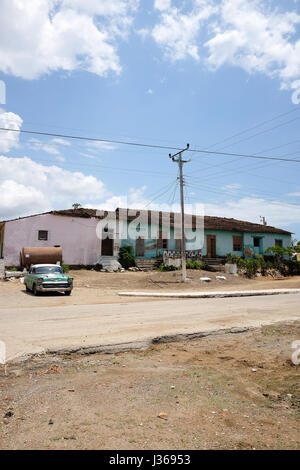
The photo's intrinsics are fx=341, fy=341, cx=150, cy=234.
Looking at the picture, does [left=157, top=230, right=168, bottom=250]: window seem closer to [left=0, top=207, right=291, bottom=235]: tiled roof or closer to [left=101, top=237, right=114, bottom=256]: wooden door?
[left=0, top=207, right=291, bottom=235]: tiled roof

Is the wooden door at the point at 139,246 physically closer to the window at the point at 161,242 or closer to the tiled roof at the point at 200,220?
the window at the point at 161,242

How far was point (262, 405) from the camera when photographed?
160 inches

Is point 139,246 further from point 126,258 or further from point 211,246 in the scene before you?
point 211,246

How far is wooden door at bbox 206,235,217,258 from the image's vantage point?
122 ft

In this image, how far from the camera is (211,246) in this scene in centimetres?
3744

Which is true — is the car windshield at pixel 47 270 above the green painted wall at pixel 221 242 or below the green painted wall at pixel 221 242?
below

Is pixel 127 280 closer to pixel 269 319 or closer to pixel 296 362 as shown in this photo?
pixel 269 319

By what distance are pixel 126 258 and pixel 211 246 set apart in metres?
10.9

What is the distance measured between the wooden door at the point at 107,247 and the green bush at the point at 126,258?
38.5 inches

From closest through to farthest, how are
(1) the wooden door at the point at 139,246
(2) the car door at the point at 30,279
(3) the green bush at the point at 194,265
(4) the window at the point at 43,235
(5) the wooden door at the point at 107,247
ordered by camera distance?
(2) the car door at the point at 30,279
(4) the window at the point at 43,235
(3) the green bush at the point at 194,265
(5) the wooden door at the point at 107,247
(1) the wooden door at the point at 139,246

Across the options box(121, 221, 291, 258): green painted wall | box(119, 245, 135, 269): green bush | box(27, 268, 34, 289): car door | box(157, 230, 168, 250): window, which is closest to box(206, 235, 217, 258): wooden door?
box(121, 221, 291, 258): green painted wall

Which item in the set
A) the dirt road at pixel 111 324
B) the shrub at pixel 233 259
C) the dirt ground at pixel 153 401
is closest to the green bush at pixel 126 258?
the shrub at pixel 233 259

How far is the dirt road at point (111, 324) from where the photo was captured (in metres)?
6.77
